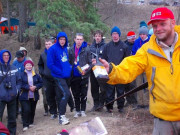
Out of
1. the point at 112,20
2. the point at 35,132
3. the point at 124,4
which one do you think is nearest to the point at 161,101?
the point at 35,132

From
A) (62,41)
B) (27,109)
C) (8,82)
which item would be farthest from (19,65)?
(62,41)

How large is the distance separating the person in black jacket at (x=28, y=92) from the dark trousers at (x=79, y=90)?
1.00 meters

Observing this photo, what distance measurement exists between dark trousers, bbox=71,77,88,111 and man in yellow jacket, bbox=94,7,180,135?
3.62 metres

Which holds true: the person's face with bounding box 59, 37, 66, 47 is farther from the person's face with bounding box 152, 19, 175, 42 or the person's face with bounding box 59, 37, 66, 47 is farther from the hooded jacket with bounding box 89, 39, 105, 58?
the person's face with bounding box 152, 19, 175, 42

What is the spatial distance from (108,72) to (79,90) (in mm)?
3862

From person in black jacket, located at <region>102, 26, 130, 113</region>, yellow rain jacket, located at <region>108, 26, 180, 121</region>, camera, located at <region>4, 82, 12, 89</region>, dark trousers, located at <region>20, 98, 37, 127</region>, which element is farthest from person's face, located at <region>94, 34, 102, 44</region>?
yellow rain jacket, located at <region>108, 26, 180, 121</region>

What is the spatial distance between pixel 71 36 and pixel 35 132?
770cm

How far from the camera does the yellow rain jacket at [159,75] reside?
3094 mm

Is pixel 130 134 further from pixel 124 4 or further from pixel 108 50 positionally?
pixel 124 4

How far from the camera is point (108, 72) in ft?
10.6

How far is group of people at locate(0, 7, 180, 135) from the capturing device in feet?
10.5

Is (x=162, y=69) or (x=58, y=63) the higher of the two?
(x=162, y=69)

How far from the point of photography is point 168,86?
310 centimetres

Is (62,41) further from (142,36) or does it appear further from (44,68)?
(142,36)
